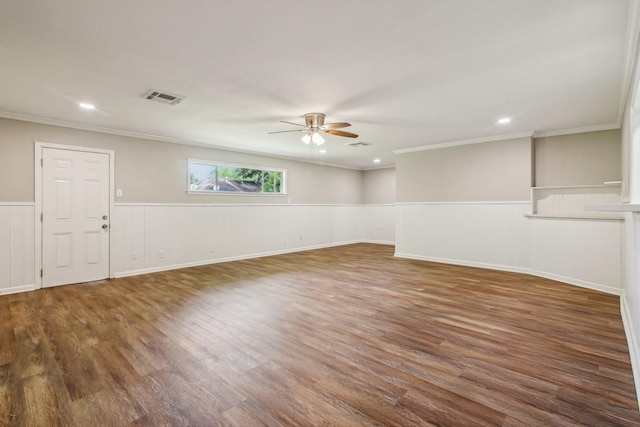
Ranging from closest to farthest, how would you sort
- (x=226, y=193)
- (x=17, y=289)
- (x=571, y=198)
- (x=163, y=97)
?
(x=163, y=97) → (x=17, y=289) → (x=571, y=198) → (x=226, y=193)

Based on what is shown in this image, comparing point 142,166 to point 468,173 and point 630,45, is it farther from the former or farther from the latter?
point 630,45

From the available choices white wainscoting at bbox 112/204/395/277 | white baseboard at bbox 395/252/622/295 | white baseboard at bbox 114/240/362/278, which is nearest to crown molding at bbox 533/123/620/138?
white baseboard at bbox 395/252/622/295

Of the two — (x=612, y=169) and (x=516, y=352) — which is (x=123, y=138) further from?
(x=612, y=169)

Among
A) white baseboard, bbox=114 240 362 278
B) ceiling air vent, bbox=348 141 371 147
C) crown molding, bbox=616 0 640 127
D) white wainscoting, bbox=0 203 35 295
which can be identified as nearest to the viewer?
crown molding, bbox=616 0 640 127

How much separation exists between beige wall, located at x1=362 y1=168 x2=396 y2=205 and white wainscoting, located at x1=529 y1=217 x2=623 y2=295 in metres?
4.65

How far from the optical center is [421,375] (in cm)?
214

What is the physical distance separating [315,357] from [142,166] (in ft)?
15.9

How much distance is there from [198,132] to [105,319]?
3308 mm

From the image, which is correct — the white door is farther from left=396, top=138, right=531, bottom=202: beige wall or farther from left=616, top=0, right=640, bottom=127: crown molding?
left=616, top=0, right=640, bottom=127: crown molding

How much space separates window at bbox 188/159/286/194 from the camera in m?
6.34

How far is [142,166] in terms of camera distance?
548 centimetres

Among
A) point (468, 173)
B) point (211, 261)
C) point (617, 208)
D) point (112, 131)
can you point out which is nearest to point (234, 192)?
point (211, 261)

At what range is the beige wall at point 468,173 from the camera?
552cm

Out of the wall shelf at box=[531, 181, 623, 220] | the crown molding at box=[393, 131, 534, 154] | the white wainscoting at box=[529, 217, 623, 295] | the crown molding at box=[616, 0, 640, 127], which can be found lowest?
Answer: the white wainscoting at box=[529, 217, 623, 295]
